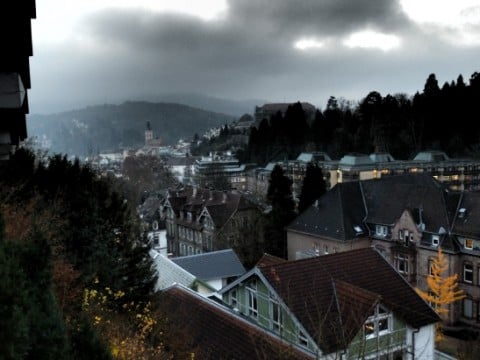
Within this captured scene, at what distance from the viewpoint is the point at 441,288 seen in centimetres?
2811

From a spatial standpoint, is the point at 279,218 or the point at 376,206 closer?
the point at 376,206

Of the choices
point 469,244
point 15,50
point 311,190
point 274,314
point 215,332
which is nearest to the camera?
point 15,50

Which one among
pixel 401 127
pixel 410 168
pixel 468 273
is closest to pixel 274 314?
pixel 468 273

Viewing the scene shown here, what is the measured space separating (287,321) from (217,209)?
27.9 m

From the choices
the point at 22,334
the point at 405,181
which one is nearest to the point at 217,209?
the point at 405,181

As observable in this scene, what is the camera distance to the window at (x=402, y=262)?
33.0m

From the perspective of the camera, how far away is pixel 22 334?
3684mm

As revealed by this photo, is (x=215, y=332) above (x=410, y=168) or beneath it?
beneath

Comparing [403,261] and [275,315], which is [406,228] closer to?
[403,261]

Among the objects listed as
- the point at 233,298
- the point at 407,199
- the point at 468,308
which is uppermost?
the point at 407,199

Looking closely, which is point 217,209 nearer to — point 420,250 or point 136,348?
point 420,250

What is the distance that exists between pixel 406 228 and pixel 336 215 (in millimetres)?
5659

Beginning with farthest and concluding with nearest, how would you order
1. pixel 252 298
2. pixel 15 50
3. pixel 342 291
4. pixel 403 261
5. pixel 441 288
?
pixel 403 261, pixel 441 288, pixel 252 298, pixel 342 291, pixel 15 50

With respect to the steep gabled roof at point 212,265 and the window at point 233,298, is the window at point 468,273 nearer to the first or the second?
the steep gabled roof at point 212,265
